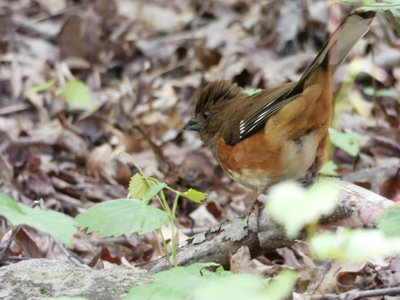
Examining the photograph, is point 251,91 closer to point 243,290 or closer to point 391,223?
point 391,223

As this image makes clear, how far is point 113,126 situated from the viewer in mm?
5984

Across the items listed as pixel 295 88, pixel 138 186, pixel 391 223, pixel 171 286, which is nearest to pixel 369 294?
pixel 391 223

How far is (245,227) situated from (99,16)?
16.9 feet

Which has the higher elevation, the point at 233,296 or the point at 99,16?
the point at 233,296

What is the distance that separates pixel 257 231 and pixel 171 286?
3.24 ft

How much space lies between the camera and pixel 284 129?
3.28 m

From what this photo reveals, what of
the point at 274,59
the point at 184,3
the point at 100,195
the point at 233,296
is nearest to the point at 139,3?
the point at 184,3

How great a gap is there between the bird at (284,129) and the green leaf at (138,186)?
81 centimetres

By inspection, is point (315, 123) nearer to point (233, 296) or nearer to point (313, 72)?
point (313, 72)

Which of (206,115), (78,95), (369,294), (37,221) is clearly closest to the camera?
(37,221)

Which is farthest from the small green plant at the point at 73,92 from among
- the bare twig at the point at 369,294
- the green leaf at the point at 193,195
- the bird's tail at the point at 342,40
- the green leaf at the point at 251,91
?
the bare twig at the point at 369,294

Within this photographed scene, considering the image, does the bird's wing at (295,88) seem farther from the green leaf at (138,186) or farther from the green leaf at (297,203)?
the green leaf at (297,203)

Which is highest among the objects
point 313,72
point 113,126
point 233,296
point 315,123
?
point 233,296

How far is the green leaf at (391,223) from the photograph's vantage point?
1.68 meters
